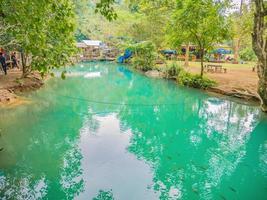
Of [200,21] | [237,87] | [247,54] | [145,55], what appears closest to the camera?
[237,87]

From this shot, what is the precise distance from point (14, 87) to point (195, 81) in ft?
33.0

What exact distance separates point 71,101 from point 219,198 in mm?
8768

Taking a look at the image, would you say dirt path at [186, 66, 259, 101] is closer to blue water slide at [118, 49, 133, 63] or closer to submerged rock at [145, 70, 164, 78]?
submerged rock at [145, 70, 164, 78]

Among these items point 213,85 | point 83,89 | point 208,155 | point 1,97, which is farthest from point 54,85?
point 208,155

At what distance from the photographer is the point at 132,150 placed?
7027 mm

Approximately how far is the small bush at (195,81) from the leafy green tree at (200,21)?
2.10m

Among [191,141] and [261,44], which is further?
[191,141]

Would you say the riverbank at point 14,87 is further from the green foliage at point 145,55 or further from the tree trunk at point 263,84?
the green foliage at point 145,55

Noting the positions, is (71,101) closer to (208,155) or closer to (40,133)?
(40,133)

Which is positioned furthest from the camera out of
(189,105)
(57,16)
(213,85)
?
(213,85)

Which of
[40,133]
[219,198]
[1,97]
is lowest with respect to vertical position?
[219,198]

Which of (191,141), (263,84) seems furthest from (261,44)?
(191,141)

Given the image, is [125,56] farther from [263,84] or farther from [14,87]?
[263,84]

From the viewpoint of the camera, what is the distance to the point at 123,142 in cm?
757
